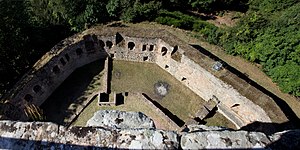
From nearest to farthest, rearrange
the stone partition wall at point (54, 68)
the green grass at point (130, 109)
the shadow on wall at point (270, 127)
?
the shadow on wall at point (270, 127) < the stone partition wall at point (54, 68) < the green grass at point (130, 109)

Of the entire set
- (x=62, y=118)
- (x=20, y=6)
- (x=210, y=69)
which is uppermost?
(x=20, y=6)

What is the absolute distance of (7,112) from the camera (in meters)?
18.0

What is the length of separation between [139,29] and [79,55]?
5372mm

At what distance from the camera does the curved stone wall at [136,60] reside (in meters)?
20.3

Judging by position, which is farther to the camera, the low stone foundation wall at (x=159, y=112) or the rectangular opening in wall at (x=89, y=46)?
the rectangular opening in wall at (x=89, y=46)

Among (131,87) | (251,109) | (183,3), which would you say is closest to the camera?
(251,109)

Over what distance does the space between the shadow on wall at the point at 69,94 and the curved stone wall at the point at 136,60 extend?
423 millimetres

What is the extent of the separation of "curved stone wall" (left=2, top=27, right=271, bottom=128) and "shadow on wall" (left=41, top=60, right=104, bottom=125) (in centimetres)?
42

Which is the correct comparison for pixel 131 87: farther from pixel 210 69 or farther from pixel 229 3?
pixel 229 3

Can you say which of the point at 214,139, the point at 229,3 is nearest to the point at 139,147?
the point at 214,139

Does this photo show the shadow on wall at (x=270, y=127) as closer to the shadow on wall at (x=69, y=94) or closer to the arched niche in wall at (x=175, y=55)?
the arched niche in wall at (x=175, y=55)

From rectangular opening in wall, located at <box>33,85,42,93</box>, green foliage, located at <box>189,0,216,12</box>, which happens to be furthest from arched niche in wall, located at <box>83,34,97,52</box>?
green foliage, located at <box>189,0,216,12</box>

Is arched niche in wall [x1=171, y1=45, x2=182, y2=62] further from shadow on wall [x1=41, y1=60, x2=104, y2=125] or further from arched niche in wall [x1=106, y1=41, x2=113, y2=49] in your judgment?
shadow on wall [x1=41, y1=60, x2=104, y2=125]

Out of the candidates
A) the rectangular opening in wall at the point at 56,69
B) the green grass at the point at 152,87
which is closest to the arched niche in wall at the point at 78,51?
the rectangular opening in wall at the point at 56,69
